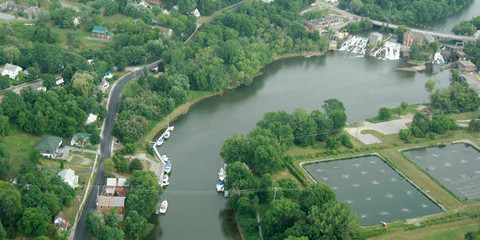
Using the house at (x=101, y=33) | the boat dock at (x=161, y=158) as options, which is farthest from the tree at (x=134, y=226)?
the house at (x=101, y=33)

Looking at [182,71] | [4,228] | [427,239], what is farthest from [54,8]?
[427,239]

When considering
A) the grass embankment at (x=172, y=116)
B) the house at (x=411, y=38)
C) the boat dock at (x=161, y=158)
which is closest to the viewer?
Answer: the boat dock at (x=161, y=158)

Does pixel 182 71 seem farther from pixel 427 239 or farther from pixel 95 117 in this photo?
pixel 427 239

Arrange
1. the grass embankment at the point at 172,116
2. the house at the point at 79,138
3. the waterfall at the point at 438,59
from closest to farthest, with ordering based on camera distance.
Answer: the house at the point at 79,138, the grass embankment at the point at 172,116, the waterfall at the point at 438,59

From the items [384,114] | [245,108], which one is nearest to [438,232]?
[384,114]

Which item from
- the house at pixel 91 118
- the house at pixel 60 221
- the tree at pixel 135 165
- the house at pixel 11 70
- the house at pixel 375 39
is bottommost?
the house at pixel 60 221

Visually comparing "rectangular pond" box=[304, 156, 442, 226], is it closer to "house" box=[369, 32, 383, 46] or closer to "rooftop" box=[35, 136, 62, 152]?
"rooftop" box=[35, 136, 62, 152]

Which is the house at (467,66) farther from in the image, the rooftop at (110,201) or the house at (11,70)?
the house at (11,70)

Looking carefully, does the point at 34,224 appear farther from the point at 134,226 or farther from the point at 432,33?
the point at 432,33
